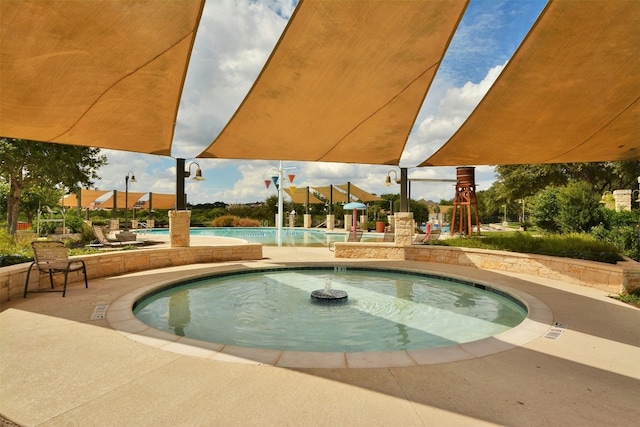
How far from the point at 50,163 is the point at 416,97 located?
483 inches

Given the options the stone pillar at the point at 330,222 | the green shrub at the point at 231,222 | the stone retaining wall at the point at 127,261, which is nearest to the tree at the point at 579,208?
the stone retaining wall at the point at 127,261

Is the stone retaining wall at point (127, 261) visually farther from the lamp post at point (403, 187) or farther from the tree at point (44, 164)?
the tree at point (44, 164)

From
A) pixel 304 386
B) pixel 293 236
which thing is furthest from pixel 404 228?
pixel 293 236

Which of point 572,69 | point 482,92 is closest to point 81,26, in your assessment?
point 482,92

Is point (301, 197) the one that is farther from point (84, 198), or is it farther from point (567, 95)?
point (567, 95)

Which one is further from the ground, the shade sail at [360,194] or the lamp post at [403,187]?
the shade sail at [360,194]

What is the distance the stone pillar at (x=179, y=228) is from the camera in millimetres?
8352

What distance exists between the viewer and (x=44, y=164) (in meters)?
11.6

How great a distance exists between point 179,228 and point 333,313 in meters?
5.01

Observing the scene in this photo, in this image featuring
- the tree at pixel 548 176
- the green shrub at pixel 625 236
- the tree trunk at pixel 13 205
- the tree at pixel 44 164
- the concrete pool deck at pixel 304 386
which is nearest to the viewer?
the concrete pool deck at pixel 304 386

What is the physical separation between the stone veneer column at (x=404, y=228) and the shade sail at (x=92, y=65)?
608 centimetres

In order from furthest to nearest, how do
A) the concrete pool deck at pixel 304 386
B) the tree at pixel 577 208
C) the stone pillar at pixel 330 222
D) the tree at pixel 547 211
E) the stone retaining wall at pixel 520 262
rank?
the stone pillar at pixel 330 222 < the tree at pixel 547 211 < the tree at pixel 577 208 < the stone retaining wall at pixel 520 262 < the concrete pool deck at pixel 304 386

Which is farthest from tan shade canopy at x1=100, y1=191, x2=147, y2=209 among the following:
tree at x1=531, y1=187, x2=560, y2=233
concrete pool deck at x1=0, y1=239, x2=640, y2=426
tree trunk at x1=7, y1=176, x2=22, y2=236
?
tree at x1=531, y1=187, x2=560, y2=233

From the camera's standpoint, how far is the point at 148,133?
21.3 ft
